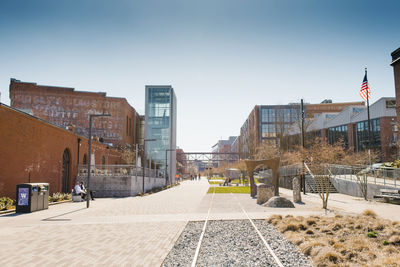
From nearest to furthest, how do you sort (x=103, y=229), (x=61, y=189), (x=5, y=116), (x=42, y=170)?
(x=103, y=229) < (x=5, y=116) < (x=42, y=170) < (x=61, y=189)

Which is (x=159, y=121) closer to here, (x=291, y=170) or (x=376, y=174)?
(x=291, y=170)

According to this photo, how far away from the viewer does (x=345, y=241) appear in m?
8.01

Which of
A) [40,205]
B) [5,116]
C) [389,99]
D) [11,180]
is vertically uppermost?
[389,99]

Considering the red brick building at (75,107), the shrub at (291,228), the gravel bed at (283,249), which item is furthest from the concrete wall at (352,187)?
the red brick building at (75,107)

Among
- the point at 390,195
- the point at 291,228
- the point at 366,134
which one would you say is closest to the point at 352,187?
the point at 390,195

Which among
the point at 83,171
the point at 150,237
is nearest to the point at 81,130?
the point at 83,171

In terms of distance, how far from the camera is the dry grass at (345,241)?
645 cm

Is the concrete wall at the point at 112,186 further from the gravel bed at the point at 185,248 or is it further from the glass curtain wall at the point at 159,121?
the glass curtain wall at the point at 159,121

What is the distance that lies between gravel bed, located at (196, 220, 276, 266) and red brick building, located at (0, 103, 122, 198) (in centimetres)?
1332

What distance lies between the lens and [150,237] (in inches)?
361

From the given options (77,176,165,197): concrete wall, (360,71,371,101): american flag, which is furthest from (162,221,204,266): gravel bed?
(360,71,371,101): american flag

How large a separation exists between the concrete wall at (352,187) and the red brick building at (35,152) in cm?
2319

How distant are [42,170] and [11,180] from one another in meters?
4.07

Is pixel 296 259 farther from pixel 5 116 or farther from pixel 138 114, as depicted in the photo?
pixel 138 114
